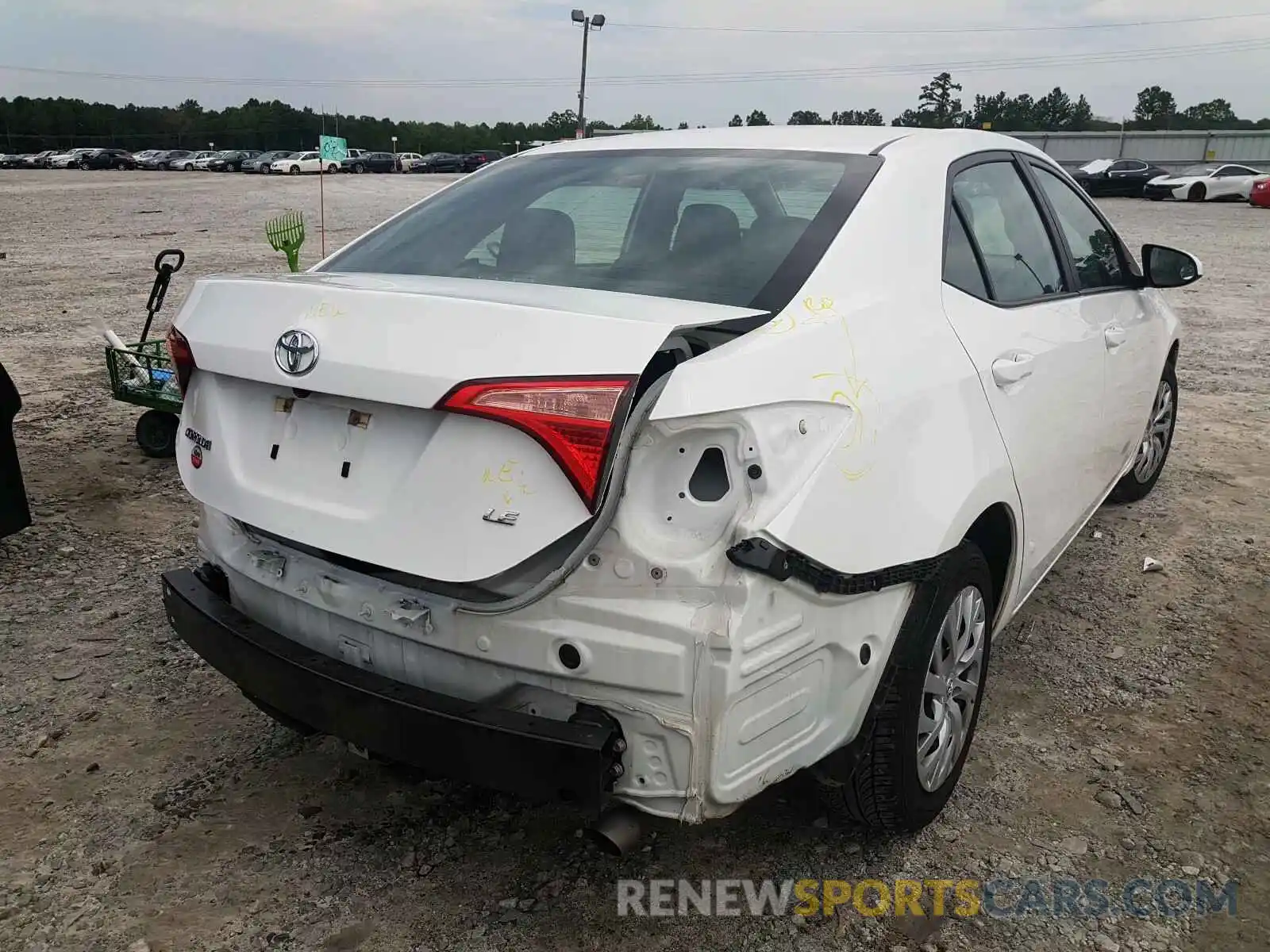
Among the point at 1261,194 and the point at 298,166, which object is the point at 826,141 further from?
the point at 298,166

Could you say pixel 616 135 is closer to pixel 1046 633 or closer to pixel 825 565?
pixel 825 565

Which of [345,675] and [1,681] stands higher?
[345,675]

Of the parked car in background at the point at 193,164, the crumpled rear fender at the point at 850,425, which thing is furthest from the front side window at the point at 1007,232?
the parked car in background at the point at 193,164

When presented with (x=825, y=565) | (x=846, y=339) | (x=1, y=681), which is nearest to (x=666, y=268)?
(x=846, y=339)

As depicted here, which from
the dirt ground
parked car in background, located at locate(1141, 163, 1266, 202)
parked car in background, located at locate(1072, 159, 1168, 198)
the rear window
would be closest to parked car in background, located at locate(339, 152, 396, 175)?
parked car in background, located at locate(1072, 159, 1168, 198)

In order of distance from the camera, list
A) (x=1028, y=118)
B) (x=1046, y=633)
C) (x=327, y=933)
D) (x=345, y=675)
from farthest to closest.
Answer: (x=1028, y=118) → (x=1046, y=633) → (x=327, y=933) → (x=345, y=675)

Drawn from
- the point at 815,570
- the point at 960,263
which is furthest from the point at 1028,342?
the point at 815,570

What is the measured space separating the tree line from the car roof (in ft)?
237

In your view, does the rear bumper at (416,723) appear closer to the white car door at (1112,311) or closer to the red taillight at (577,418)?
the red taillight at (577,418)

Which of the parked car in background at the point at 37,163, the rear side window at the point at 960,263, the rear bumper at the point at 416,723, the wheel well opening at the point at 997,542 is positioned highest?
the rear side window at the point at 960,263

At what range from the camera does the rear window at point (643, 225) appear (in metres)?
2.42

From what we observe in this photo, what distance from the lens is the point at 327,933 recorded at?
227cm

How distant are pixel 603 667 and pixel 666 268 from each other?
1.09 metres

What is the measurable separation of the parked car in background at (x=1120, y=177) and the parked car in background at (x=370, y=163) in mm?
35389
